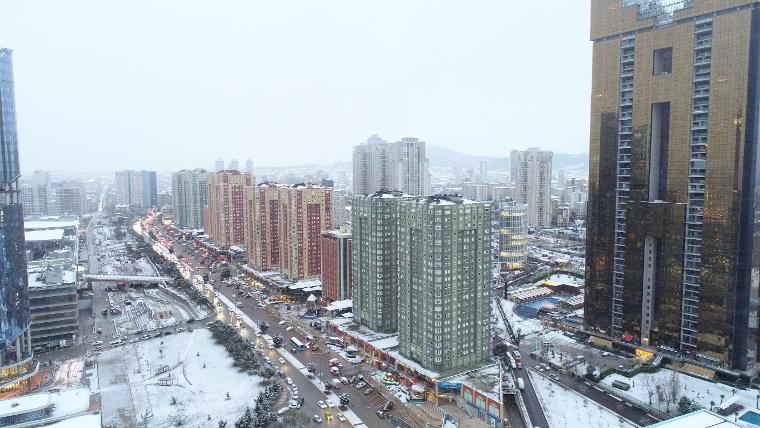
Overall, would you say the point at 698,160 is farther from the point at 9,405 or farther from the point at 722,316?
the point at 9,405

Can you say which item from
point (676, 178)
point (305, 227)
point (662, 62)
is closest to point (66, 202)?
point (305, 227)

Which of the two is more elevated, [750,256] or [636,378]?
[750,256]

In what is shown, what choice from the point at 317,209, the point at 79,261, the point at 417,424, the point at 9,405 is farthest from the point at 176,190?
the point at 417,424

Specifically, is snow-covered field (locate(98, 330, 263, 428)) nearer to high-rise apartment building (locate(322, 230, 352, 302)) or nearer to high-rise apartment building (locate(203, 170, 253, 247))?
high-rise apartment building (locate(322, 230, 352, 302))

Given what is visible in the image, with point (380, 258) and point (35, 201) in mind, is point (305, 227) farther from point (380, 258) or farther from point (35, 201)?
point (35, 201)

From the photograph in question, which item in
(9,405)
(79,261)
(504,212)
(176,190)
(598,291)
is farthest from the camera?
(176,190)

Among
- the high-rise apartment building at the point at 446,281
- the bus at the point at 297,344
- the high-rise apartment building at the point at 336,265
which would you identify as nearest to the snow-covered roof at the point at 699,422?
the high-rise apartment building at the point at 446,281

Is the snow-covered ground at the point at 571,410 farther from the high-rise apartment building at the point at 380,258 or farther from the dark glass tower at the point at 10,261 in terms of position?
the dark glass tower at the point at 10,261
